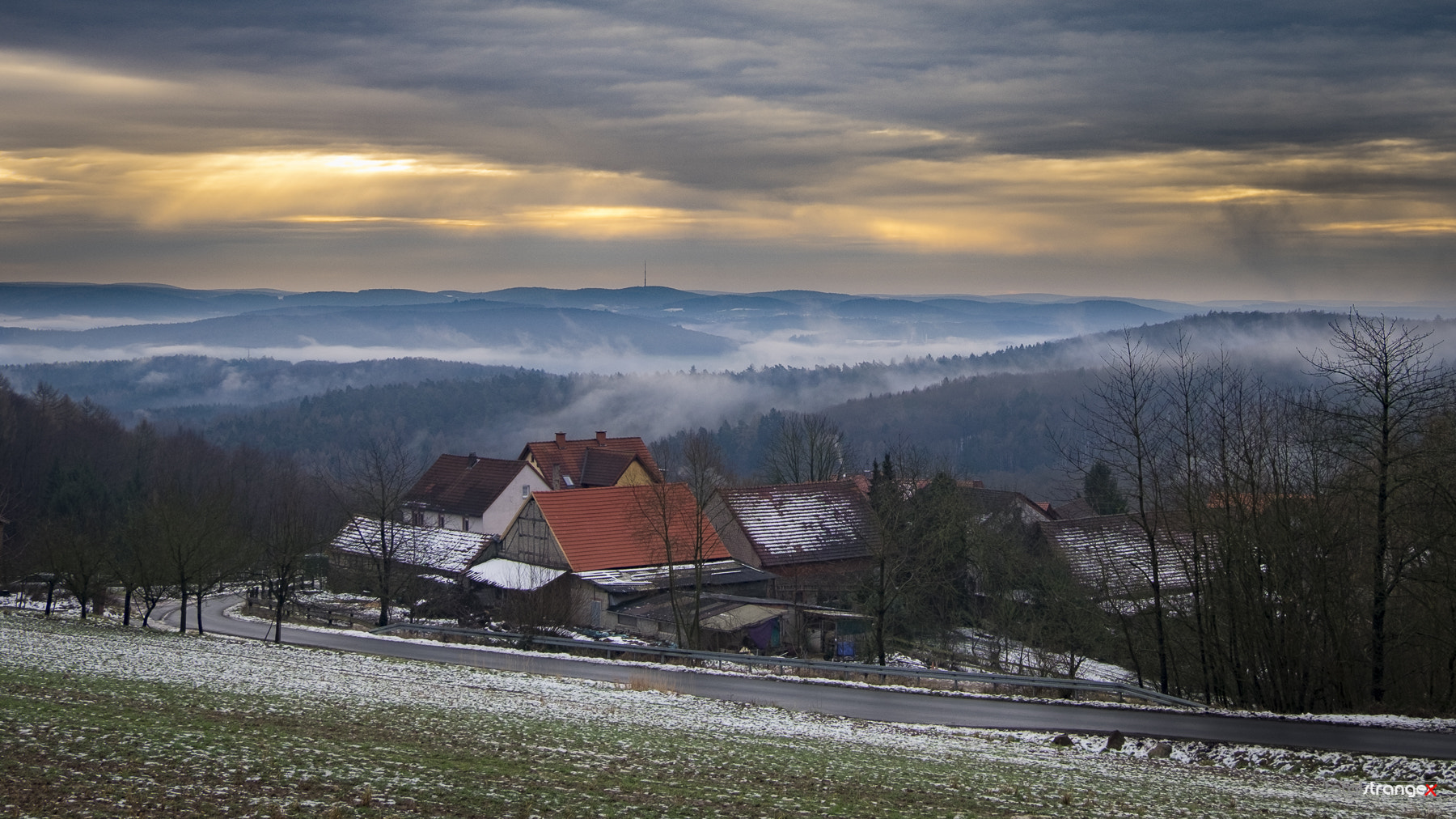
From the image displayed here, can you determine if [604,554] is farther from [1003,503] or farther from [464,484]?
[464,484]

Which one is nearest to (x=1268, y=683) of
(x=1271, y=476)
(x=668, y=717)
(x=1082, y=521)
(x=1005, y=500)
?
(x=1271, y=476)

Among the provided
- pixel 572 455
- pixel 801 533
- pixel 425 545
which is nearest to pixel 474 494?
pixel 572 455

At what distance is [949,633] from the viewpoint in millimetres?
45344

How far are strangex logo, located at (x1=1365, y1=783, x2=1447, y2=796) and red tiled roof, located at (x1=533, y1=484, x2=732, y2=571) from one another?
34529mm

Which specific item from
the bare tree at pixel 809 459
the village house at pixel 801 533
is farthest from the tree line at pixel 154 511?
Answer: the bare tree at pixel 809 459

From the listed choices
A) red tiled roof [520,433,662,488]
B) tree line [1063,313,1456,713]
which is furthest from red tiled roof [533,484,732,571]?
tree line [1063,313,1456,713]

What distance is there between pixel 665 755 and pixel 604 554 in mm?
36432

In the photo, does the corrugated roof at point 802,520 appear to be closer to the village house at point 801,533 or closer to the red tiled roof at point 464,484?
the village house at point 801,533

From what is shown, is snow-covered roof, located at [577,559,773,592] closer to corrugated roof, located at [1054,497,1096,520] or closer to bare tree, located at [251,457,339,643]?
bare tree, located at [251,457,339,643]

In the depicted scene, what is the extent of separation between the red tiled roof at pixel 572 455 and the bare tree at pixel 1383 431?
49.4m

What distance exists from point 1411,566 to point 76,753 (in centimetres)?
2782

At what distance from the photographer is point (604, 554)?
173 feet

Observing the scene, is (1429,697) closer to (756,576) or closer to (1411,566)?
(1411,566)

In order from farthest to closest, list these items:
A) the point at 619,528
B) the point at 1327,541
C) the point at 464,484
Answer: the point at 464,484
the point at 619,528
the point at 1327,541
